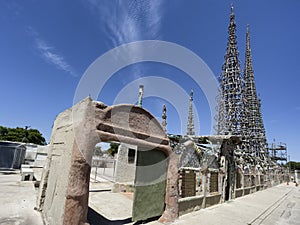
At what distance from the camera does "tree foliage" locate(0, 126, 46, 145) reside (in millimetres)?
38869

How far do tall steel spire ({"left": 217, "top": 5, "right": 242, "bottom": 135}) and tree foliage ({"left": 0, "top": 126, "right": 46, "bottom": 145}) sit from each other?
128 feet

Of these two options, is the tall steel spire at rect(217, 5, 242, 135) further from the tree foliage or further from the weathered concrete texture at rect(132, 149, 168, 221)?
the tree foliage

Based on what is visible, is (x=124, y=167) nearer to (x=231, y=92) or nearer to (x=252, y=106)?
(x=231, y=92)

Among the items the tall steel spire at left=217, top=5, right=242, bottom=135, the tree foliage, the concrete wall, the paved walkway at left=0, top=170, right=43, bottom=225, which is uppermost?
the tall steel spire at left=217, top=5, right=242, bottom=135

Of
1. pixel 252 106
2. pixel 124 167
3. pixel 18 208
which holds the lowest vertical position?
pixel 18 208

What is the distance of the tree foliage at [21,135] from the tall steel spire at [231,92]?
Answer: 39.1 m

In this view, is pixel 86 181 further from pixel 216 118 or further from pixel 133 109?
pixel 216 118

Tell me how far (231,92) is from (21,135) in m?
43.4

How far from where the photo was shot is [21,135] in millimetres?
39719

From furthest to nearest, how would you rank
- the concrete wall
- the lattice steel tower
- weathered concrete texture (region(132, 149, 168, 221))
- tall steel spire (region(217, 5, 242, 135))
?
the lattice steel tower < tall steel spire (region(217, 5, 242, 135)) < the concrete wall < weathered concrete texture (region(132, 149, 168, 221))

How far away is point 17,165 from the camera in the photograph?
16.7m

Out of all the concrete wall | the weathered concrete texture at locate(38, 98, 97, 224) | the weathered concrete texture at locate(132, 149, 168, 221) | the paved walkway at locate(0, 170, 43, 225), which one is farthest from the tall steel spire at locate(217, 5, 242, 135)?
the weathered concrete texture at locate(38, 98, 97, 224)

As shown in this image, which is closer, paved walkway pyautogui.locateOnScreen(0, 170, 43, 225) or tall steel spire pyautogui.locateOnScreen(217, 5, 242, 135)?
paved walkway pyautogui.locateOnScreen(0, 170, 43, 225)

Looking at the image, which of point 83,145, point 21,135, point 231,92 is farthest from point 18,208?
point 21,135
